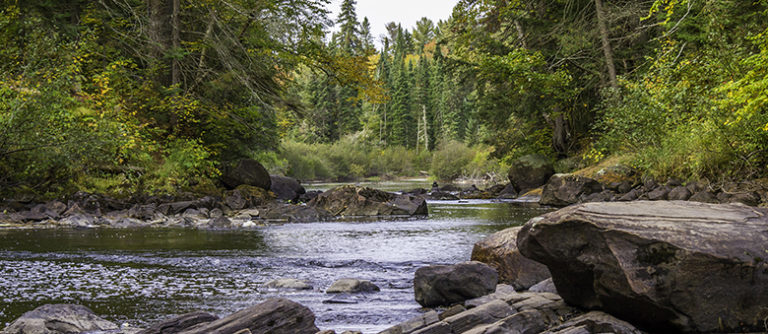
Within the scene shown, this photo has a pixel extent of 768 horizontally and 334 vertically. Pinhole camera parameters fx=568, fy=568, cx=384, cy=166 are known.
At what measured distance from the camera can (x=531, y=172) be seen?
22.6 metres

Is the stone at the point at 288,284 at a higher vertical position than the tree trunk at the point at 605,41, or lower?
lower

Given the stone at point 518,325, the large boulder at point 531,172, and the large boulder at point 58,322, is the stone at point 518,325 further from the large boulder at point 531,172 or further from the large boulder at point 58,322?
the large boulder at point 531,172

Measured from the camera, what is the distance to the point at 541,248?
454 centimetres

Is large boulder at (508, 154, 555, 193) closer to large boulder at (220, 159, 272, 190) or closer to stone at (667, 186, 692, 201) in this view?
stone at (667, 186, 692, 201)

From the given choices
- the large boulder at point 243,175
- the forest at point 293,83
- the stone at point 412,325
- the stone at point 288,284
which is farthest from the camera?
the large boulder at point 243,175

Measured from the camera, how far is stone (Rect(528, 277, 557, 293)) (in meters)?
5.28

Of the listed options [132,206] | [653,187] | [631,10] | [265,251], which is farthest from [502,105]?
[265,251]

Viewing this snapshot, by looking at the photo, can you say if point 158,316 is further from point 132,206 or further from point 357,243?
point 132,206

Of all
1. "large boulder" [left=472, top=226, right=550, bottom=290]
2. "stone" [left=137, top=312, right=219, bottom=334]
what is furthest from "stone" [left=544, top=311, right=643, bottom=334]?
"stone" [left=137, top=312, right=219, bottom=334]

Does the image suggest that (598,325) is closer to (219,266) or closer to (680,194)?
(219,266)

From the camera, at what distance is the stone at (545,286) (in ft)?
17.3

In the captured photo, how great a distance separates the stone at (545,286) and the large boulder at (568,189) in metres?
11.5

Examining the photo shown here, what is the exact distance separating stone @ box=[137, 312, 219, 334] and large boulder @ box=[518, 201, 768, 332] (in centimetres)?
277

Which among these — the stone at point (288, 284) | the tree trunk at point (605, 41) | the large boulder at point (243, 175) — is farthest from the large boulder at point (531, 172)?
the stone at point (288, 284)
